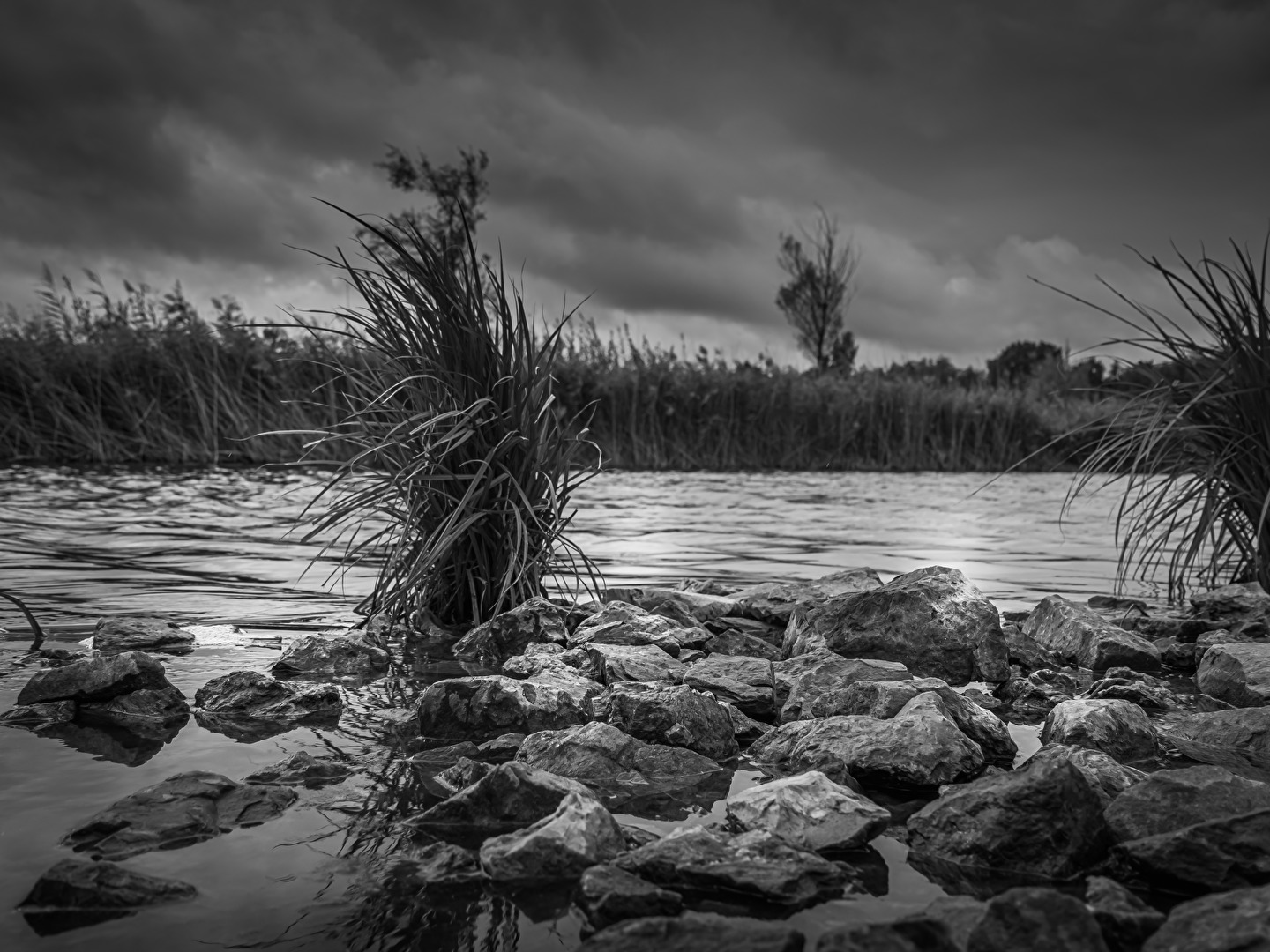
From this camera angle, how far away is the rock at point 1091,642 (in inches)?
116

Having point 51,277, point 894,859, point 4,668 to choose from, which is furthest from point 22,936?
point 51,277

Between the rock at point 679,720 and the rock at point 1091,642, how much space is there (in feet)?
5.02

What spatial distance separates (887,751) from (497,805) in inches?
32.3

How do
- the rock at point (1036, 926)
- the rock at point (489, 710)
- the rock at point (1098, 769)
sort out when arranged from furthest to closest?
the rock at point (489, 710), the rock at point (1098, 769), the rock at point (1036, 926)

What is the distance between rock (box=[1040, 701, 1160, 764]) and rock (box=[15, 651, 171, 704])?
2.24 metres

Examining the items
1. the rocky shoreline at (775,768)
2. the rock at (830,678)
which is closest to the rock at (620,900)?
the rocky shoreline at (775,768)

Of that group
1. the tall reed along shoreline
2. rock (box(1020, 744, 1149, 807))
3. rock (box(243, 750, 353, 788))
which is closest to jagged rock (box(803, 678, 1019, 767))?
rock (box(1020, 744, 1149, 807))

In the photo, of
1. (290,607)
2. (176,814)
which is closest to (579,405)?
(290,607)

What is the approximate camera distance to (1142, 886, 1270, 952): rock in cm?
110

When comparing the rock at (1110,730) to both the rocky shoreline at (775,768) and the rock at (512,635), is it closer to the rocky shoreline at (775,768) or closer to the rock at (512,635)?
the rocky shoreline at (775,768)

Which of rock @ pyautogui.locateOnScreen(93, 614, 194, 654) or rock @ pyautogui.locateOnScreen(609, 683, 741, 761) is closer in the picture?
rock @ pyautogui.locateOnScreen(609, 683, 741, 761)

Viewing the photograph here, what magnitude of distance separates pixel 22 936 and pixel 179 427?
12.7m

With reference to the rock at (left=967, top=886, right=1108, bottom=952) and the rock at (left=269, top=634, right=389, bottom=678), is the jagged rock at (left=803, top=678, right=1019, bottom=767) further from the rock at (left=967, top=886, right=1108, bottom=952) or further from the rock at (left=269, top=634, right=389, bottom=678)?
the rock at (left=269, top=634, right=389, bottom=678)

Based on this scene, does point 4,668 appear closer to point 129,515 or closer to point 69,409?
point 129,515
